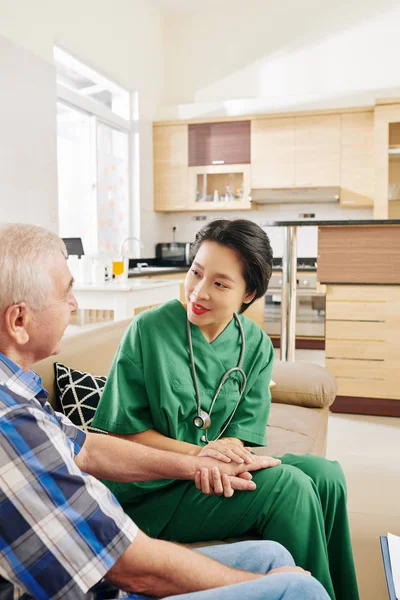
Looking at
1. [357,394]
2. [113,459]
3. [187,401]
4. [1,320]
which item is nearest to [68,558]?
[1,320]

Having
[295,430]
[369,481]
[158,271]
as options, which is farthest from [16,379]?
[158,271]

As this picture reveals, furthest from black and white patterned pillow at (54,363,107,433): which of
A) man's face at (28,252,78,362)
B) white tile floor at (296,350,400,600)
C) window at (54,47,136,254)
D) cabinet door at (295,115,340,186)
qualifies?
cabinet door at (295,115,340,186)

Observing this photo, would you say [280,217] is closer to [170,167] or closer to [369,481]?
[170,167]

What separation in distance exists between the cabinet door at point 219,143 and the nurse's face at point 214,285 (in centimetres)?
508

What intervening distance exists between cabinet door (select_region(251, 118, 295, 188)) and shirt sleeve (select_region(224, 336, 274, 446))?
494 cm

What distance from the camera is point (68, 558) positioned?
754 mm

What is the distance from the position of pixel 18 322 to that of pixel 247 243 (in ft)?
2.43

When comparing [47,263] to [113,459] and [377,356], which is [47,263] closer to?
[113,459]

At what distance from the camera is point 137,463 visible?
1.25 m

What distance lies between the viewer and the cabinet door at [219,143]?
20.9ft

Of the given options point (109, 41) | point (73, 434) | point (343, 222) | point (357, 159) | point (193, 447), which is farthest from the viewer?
point (357, 159)

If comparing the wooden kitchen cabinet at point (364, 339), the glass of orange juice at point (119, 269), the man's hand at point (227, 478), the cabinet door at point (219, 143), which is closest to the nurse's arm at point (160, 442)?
the man's hand at point (227, 478)

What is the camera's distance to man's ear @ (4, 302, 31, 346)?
0.88 metres

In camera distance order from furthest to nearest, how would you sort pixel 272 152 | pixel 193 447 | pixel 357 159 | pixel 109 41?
pixel 272 152, pixel 357 159, pixel 109 41, pixel 193 447
